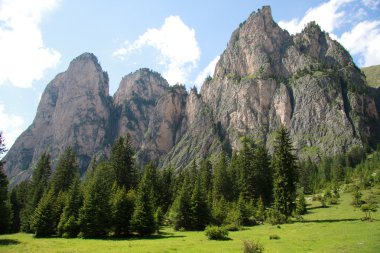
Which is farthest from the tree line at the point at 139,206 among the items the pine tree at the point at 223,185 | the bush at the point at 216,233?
the bush at the point at 216,233

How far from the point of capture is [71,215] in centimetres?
5472

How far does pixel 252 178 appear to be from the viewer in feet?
274

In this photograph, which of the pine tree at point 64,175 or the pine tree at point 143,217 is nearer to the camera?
the pine tree at point 143,217

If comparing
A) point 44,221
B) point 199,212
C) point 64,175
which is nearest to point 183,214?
point 199,212

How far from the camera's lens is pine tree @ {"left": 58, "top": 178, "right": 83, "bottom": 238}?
52281 mm

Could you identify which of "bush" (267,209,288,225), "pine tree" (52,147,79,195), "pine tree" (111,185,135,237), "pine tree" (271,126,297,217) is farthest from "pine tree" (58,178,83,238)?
"pine tree" (271,126,297,217)

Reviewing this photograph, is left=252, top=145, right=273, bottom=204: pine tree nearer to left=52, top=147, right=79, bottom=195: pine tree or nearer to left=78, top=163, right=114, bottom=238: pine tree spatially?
left=78, top=163, right=114, bottom=238: pine tree

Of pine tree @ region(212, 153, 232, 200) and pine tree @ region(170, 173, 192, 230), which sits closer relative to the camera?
pine tree @ region(170, 173, 192, 230)

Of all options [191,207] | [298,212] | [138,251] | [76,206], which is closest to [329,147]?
[298,212]

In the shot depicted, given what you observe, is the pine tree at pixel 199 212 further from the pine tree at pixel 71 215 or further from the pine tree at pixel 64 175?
the pine tree at pixel 64 175

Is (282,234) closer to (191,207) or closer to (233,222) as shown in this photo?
(233,222)

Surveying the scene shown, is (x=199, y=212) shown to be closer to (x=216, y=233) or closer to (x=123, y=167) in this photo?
(x=216, y=233)

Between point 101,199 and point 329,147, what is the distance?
177m

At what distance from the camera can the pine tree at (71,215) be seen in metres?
52.3
